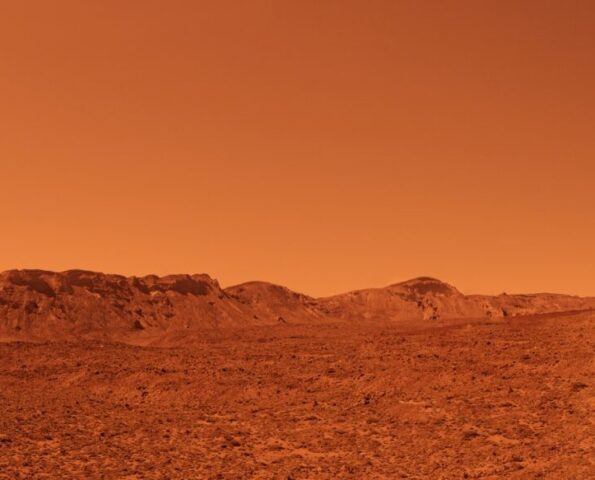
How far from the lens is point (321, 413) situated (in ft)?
69.7

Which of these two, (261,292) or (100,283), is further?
(261,292)

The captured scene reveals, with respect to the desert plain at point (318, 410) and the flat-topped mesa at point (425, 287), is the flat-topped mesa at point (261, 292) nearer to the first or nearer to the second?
the flat-topped mesa at point (425, 287)

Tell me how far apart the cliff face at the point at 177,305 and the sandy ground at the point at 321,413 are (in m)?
37.3

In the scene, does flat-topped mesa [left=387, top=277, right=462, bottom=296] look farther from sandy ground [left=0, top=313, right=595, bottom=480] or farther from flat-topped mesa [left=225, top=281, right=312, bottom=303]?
sandy ground [left=0, top=313, right=595, bottom=480]

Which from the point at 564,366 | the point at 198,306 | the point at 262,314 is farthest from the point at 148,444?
the point at 262,314

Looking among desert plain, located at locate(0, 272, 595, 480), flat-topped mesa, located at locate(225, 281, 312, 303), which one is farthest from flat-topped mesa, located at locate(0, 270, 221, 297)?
desert plain, located at locate(0, 272, 595, 480)

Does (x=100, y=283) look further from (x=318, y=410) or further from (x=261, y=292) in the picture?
(x=318, y=410)

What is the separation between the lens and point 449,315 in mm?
149875

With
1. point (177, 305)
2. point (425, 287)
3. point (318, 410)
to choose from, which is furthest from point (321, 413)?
point (425, 287)

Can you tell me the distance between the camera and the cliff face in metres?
94.1

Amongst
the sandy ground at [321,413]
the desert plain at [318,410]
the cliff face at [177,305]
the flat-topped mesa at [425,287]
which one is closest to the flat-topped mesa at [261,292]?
the cliff face at [177,305]

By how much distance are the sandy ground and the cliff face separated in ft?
122

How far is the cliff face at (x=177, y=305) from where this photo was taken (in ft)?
309

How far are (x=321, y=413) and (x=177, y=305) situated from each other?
320ft
